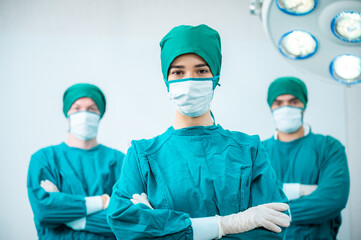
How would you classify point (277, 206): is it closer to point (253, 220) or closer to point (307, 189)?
point (253, 220)

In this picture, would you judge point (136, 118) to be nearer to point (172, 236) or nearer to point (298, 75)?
point (298, 75)

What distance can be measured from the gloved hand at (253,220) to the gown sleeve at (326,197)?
1.21 meters

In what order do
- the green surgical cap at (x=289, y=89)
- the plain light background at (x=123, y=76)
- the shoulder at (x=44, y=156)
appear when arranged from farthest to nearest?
the plain light background at (x=123, y=76) < the green surgical cap at (x=289, y=89) < the shoulder at (x=44, y=156)

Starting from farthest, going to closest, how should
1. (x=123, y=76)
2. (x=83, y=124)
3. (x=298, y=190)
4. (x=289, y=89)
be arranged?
(x=123, y=76) → (x=289, y=89) → (x=83, y=124) → (x=298, y=190)

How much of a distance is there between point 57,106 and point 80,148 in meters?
1.00

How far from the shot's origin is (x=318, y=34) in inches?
74.8

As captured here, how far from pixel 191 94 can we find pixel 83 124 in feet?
4.71

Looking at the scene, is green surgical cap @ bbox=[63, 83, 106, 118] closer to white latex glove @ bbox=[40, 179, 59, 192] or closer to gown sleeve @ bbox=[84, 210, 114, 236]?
white latex glove @ bbox=[40, 179, 59, 192]

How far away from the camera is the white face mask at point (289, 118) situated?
9.82ft

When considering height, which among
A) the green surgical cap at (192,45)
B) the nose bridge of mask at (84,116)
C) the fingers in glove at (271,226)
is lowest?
the fingers in glove at (271,226)

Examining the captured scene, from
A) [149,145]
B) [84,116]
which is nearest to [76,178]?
[84,116]

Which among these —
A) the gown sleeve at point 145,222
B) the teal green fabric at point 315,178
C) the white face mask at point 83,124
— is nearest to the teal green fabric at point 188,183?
the gown sleeve at point 145,222

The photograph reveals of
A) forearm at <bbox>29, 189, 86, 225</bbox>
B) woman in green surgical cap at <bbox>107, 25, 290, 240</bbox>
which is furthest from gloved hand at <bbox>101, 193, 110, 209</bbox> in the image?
woman in green surgical cap at <bbox>107, 25, 290, 240</bbox>

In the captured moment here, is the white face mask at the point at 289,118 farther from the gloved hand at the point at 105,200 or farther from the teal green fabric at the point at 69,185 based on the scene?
the gloved hand at the point at 105,200
